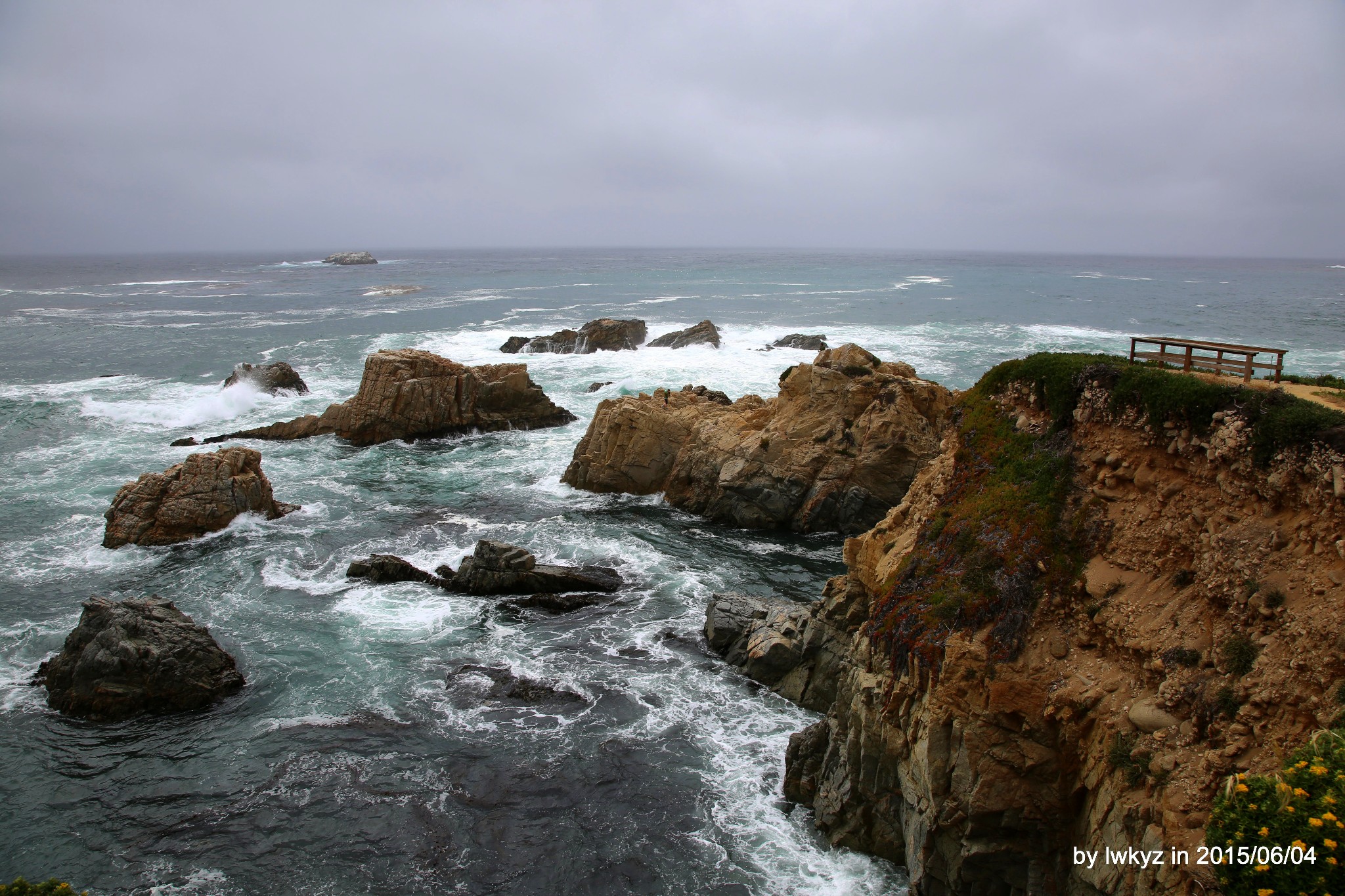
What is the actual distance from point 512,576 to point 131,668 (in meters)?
10.9

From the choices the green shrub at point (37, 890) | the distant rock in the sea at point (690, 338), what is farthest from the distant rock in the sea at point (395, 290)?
the green shrub at point (37, 890)

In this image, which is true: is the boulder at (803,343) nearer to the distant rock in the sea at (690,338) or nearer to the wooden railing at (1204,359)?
the distant rock in the sea at (690,338)

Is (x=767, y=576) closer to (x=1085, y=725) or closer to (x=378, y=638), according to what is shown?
(x=378, y=638)

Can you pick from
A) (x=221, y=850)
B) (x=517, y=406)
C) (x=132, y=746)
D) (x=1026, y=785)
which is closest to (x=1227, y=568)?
(x=1026, y=785)

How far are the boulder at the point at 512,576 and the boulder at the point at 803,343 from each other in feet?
151

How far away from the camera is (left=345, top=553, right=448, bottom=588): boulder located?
27516mm

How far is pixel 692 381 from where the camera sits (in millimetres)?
57219

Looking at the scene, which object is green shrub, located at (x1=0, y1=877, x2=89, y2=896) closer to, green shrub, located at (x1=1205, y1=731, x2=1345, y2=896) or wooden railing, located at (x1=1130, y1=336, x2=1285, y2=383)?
green shrub, located at (x1=1205, y1=731, x2=1345, y2=896)

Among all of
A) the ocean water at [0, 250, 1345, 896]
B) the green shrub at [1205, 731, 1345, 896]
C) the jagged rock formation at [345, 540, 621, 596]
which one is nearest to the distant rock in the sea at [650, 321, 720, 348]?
the ocean water at [0, 250, 1345, 896]

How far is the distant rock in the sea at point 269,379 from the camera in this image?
177ft

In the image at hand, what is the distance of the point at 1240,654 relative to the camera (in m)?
10.8

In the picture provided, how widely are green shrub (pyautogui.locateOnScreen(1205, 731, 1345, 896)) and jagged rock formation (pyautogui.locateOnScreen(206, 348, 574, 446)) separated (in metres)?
41.9

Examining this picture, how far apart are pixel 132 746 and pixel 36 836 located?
2.94 meters

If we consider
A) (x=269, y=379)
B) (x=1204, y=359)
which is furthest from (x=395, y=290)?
(x=1204, y=359)
